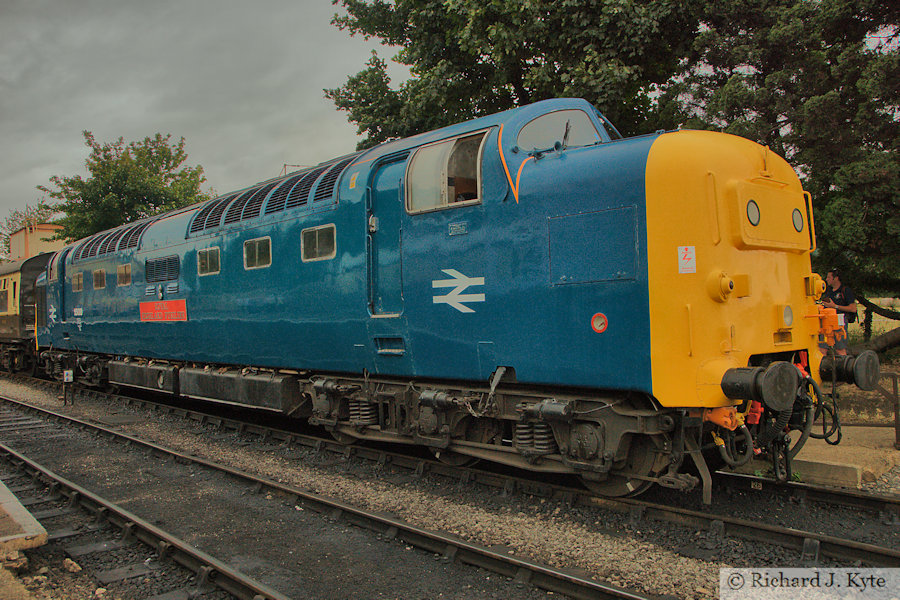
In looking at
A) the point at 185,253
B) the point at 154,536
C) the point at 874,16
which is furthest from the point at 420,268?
the point at 874,16

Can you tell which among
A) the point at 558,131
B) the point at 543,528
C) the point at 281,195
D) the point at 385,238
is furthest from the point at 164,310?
the point at 543,528

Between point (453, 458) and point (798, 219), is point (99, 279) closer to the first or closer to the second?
point (453, 458)

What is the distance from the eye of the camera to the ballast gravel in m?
4.59

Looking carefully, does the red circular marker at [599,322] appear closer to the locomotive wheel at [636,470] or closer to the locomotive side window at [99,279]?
the locomotive wheel at [636,470]

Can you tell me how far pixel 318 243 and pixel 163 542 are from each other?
3.90m

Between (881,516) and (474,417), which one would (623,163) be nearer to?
(474,417)

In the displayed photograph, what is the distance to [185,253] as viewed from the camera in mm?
10859

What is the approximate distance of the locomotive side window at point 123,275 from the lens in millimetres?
12852

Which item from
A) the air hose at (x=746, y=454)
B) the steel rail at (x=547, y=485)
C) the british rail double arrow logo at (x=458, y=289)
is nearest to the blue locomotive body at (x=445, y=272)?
the british rail double arrow logo at (x=458, y=289)

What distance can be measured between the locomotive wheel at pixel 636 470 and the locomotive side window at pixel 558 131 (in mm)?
2852

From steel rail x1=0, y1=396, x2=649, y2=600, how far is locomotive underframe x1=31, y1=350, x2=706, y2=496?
1.12 m

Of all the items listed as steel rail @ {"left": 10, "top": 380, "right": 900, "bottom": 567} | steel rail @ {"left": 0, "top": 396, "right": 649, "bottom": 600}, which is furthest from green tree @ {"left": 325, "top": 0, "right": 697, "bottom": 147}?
steel rail @ {"left": 0, "top": 396, "right": 649, "bottom": 600}

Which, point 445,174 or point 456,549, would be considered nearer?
point 456,549

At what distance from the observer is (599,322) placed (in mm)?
5309
